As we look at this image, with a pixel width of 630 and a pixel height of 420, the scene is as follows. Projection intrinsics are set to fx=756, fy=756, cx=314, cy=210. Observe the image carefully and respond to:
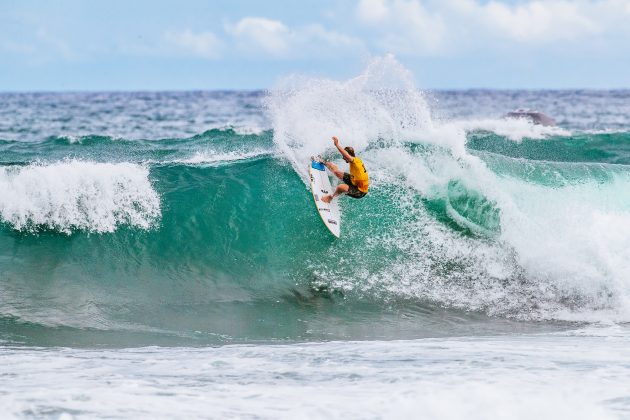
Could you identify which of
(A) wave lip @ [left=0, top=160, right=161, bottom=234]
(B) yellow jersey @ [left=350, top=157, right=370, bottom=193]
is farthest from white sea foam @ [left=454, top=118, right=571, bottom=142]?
(A) wave lip @ [left=0, top=160, right=161, bottom=234]

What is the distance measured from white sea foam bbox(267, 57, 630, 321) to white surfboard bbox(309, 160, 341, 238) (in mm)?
606

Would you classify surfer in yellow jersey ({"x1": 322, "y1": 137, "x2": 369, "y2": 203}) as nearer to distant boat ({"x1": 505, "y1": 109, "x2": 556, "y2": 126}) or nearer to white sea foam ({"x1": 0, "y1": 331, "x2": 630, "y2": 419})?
white sea foam ({"x1": 0, "y1": 331, "x2": 630, "y2": 419})

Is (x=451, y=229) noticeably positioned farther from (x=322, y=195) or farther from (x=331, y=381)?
(x=331, y=381)

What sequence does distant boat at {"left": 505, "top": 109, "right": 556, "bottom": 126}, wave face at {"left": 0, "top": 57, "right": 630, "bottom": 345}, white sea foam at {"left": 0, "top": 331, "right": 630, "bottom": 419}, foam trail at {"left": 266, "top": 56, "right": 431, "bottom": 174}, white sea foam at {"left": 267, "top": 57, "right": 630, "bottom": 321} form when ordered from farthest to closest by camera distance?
distant boat at {"left": 505, "top": 109, "right": 556, "bottom": 126}
foam trail at {"left": 266, "top": 56, "right": 431, "bottom": 174}
white sea foam at {"left": 267, "top": 57, "right": 630, "bottom": 321}
wave face at {"left": 0, "top": 57, "right": 630, "bottom": 345}
white sea foam at {"left": 0, "top": 331, "right": 630, "bottom": 419}

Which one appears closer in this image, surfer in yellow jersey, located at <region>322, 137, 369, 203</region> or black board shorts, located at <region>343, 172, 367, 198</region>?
surfer in yellow jersey, located at <region>322, 137, 369, 203</region>

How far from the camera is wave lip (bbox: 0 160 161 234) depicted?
36.7 ft

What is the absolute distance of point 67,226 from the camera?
11.1 meters

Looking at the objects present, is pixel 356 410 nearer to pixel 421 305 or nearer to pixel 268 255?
pixel 421 305

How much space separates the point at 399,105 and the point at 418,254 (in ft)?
11.8

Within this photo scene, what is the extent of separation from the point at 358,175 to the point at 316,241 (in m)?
1.36

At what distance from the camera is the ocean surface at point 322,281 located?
6414 mm

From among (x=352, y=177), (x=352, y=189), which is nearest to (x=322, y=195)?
(x=352, y=189)

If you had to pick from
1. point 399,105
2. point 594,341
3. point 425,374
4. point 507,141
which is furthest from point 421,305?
point 507,141

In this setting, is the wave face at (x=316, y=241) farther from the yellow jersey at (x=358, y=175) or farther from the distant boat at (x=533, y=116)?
the distant boat at (x=533, y=116)
